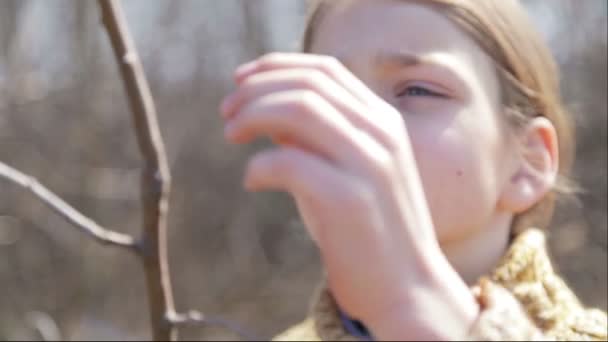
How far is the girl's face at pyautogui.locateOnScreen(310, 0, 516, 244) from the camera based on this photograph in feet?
2.68

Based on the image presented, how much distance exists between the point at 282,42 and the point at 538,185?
2.42 m

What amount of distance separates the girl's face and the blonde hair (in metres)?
0.02

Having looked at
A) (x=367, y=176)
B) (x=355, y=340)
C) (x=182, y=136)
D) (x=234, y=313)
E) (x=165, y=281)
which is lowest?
(x=234, y=313)

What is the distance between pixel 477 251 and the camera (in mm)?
873

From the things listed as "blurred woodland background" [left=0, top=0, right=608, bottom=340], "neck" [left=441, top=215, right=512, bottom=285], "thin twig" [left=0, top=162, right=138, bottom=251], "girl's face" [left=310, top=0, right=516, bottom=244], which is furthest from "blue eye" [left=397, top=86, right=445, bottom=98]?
"blurred woodland background" [left=0, top=0, right=608, bottom=340]

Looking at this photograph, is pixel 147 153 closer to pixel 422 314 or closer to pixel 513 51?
pixel 513 51

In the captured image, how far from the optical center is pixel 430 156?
81 cm

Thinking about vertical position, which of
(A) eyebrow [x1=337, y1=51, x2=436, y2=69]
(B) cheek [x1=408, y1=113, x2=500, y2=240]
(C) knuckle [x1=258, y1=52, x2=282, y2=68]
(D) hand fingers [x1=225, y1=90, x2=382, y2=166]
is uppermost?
(C) knuckle [x1=258, y1=52, x2=282, y2=68]

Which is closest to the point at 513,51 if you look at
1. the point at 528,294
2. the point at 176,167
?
the point at 528,294

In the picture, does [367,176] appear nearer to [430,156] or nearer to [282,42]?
[430,156]

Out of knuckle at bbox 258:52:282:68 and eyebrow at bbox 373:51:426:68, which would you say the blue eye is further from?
knuckle at bbox 258:52:282:68

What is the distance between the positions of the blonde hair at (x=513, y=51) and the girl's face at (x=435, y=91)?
0.07 feet

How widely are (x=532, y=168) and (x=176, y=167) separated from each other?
2.44 meters

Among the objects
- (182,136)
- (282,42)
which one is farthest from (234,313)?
(282,42)
